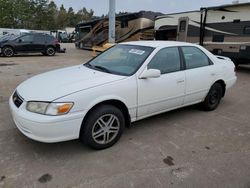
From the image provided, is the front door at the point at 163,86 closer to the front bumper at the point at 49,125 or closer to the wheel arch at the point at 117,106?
the wheel arch at the point at 117,106

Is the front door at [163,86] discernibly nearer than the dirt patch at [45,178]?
No

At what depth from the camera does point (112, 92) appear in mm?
3145

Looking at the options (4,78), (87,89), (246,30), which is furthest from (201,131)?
(246,30)

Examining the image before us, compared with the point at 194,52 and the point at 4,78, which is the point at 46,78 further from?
the point at 4,78

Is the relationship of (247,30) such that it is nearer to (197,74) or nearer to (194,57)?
(194,57)

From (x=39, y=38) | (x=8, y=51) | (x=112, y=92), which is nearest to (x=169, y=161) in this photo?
(x=112, y=92)

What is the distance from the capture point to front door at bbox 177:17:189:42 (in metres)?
11.9

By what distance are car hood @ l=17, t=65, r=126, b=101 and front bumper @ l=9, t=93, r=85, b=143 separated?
8.8 inches

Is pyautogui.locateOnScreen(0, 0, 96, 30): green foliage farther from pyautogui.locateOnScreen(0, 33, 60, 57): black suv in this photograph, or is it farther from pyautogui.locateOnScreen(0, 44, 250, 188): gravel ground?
pyautogui.locateOnScreen(0, 44, 250, 188): gravel ground

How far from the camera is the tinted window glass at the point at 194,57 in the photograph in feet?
13.9

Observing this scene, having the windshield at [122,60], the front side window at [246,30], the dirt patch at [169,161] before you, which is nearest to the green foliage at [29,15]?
the front side window at [246,30]

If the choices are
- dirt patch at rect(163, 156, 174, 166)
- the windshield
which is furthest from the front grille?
dirt patch at rect(163, 156, 174, 166)

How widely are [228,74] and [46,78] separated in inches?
146

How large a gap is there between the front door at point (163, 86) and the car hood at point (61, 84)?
0.47 metres
